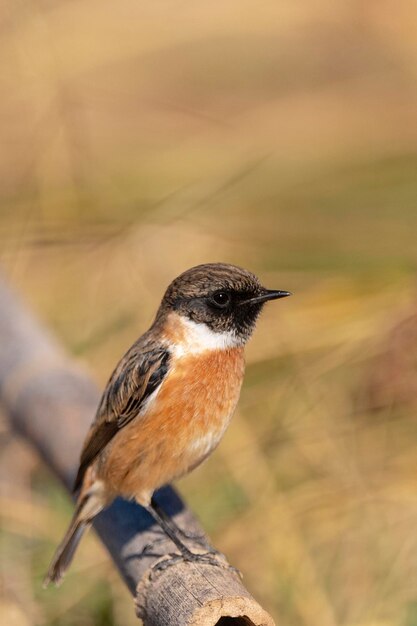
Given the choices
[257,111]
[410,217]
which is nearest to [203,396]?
[410,217]

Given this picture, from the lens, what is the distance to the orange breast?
4.41 m

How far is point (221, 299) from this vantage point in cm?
454

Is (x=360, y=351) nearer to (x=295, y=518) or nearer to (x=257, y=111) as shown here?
(x=295, y=518)

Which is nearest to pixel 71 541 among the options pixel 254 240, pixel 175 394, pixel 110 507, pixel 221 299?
pixel 110 507

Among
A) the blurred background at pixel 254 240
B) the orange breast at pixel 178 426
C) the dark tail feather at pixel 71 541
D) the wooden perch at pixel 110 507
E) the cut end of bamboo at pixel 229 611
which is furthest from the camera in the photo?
the blurred background at pixel 254 240

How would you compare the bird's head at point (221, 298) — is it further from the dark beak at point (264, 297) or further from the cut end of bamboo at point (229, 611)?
the cut end of bamboo at point (229, 611)

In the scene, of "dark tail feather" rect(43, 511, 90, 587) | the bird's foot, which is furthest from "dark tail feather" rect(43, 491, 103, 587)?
the bird's foot

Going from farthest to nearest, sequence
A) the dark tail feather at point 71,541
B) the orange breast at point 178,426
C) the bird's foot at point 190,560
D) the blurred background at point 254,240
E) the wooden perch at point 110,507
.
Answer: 1. the blurred background at point 254,240
2. the dark tail feather at point 71,541
3. the orange breast at point 178,426
4. the bird's foot at point 190,560
5. the wooden perch at point 110,507

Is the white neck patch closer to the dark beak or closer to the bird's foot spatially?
the dark beak

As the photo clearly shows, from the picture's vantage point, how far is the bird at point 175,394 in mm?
4422

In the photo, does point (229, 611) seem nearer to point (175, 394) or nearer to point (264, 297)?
point (175, 394)

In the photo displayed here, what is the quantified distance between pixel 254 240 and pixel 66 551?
3.43 meters

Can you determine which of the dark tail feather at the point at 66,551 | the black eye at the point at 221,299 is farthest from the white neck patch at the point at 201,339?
the dark tail feather at the point at 66,551

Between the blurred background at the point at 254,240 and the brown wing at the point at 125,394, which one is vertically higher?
the brown wing at the point at 125,394
